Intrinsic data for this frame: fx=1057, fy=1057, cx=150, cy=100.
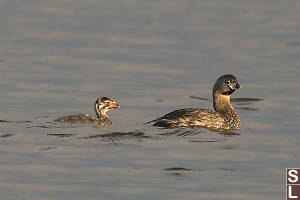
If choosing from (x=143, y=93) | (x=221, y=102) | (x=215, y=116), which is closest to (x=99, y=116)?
(x=143, y=93)

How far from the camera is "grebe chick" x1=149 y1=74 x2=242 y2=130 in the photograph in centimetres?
1897

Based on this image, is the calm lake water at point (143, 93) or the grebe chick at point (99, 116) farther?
the grebe chick at point (99, 116)

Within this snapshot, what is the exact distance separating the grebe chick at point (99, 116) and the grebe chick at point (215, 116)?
1.28 meters

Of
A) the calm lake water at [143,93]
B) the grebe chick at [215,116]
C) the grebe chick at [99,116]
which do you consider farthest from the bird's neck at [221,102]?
the grebe chick at [99,116]

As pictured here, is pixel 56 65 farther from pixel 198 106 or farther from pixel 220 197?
pixel 220 197

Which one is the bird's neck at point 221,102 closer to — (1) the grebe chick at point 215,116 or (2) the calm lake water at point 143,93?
(1) the grebe chick at point 215,116

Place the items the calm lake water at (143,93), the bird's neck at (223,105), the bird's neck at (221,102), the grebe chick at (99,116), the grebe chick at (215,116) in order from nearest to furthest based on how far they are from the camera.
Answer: the calm lake water at (143,93)
the grebe chick at (215,116)
the grebe chick at (99,116)
the bird's neck at (223,105)
the bird's neck at (221,102)

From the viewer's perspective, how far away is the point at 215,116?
1970cm

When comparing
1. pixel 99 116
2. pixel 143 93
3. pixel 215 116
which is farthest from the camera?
pixel 143 93

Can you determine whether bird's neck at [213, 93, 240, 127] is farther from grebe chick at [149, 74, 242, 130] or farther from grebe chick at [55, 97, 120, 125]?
grebe chick at [55, 97, 120, 125]

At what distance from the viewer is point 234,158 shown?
16250 millimetres

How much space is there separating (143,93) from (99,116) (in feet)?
6.17

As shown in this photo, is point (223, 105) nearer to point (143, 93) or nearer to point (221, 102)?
point (221, 102)

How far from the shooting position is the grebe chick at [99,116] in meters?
A: 19.1
